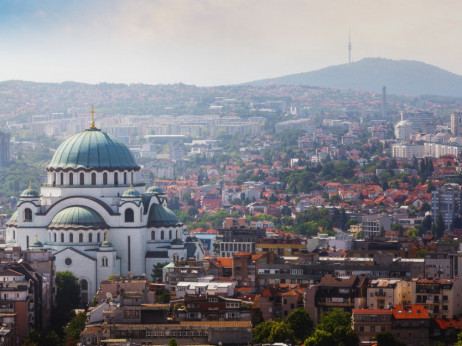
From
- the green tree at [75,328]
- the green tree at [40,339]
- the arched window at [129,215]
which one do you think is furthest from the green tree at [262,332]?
the arched window at [129,215]

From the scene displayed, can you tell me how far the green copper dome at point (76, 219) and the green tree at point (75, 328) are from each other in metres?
10.6

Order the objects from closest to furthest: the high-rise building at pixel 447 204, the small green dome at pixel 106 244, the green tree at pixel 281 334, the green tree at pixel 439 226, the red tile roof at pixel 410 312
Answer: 1. the green tree at pixel 281 334
2. the red tile roof at pixel 410 312
3. the small green dome at pixel 106 244
4. the green tree at pixel 439 226
5. the high-rise building at pixel 447 204

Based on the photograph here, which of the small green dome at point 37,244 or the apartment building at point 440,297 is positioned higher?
the small green dome at point 37,244

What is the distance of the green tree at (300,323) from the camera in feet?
161

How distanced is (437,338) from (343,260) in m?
14.9

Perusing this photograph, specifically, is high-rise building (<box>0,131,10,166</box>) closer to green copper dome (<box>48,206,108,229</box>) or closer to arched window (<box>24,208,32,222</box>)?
arched window (<box>24,208,32,222</box>)

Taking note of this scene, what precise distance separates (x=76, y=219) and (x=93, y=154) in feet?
11.5

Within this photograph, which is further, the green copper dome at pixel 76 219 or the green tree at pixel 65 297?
the green copper dome at pixel 76 219

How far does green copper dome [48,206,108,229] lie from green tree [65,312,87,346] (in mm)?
10564

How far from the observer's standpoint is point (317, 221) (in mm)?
110000

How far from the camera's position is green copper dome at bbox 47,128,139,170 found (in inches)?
2628

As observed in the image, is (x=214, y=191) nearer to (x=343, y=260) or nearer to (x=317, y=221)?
(x=317, y=221)

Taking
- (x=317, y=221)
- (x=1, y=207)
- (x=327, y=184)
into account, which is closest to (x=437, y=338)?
(x=317, y=221)

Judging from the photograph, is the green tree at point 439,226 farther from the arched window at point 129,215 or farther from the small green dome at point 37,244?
the small green dome at point 37,244
